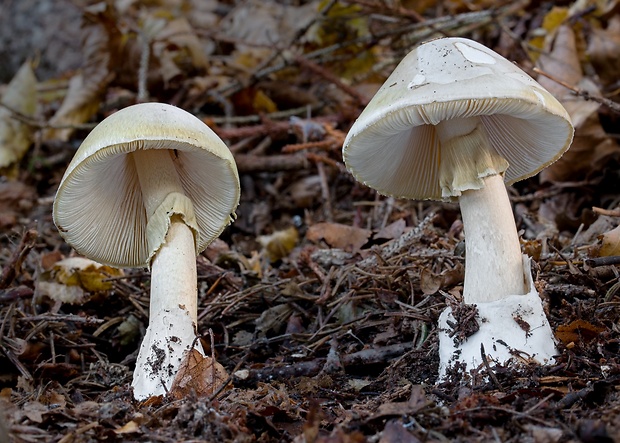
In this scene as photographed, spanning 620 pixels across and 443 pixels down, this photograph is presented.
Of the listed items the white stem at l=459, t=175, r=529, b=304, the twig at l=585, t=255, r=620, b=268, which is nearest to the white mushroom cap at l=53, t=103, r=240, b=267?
the white stem at l=459, t=175, r=529, b=304

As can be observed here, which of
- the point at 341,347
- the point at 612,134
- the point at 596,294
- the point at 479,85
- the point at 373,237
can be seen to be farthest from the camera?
the point at 612,134

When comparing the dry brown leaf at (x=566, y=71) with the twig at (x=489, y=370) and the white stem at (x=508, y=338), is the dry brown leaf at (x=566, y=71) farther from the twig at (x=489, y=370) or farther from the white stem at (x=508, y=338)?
the twig at (x=489, y=370)

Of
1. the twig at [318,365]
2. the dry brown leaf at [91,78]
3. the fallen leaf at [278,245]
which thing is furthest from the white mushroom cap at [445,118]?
the dry brown leaf at [91,78]

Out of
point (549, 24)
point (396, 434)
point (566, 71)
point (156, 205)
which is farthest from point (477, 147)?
point (549, 24)

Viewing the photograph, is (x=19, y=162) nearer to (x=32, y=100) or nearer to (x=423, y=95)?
(x=32, y=100)

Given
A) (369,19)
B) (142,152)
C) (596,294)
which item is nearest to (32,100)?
(369,19)

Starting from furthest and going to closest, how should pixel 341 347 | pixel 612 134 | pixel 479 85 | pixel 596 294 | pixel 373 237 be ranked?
pixel 612 134, pixel 373 237, pixel 341 347, pixel 596 294, pixel 479 85

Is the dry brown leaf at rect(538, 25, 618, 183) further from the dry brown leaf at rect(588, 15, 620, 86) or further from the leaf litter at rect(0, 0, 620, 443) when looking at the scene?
the dry brown leaf at rect(588, 15, 620, 86)
